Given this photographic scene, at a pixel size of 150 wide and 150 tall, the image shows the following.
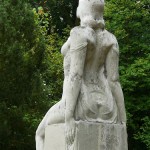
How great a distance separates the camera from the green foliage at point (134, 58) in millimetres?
23453

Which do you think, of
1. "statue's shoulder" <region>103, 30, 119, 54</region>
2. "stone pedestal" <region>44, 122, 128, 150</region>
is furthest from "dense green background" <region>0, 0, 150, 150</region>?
"statue's shoulder" <region>103, 30, 119, 54</region>

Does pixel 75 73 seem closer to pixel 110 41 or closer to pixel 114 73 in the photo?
pixel 114 73

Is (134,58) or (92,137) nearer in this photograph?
(92,137)

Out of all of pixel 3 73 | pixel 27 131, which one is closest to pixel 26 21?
pixel 3 73

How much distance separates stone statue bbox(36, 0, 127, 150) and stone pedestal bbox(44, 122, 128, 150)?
0.08m

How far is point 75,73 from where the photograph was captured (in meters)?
8.53

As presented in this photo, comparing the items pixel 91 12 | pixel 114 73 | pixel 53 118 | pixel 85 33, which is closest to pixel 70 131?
pixel 53 118

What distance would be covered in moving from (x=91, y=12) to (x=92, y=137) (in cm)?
193

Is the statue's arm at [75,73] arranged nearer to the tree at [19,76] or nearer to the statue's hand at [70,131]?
the statue's hand at [70,131]

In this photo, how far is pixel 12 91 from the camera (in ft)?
72.6

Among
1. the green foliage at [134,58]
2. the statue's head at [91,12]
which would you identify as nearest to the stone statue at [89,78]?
the statue's head at [91,12]

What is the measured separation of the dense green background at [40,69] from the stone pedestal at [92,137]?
12.0 m

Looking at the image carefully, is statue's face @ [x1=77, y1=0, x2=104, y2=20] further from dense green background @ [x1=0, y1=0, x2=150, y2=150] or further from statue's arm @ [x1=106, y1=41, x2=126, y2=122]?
dense green background @ [x1=0, y1=0, x2=150, y2=150]

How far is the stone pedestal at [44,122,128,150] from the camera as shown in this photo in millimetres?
8484
